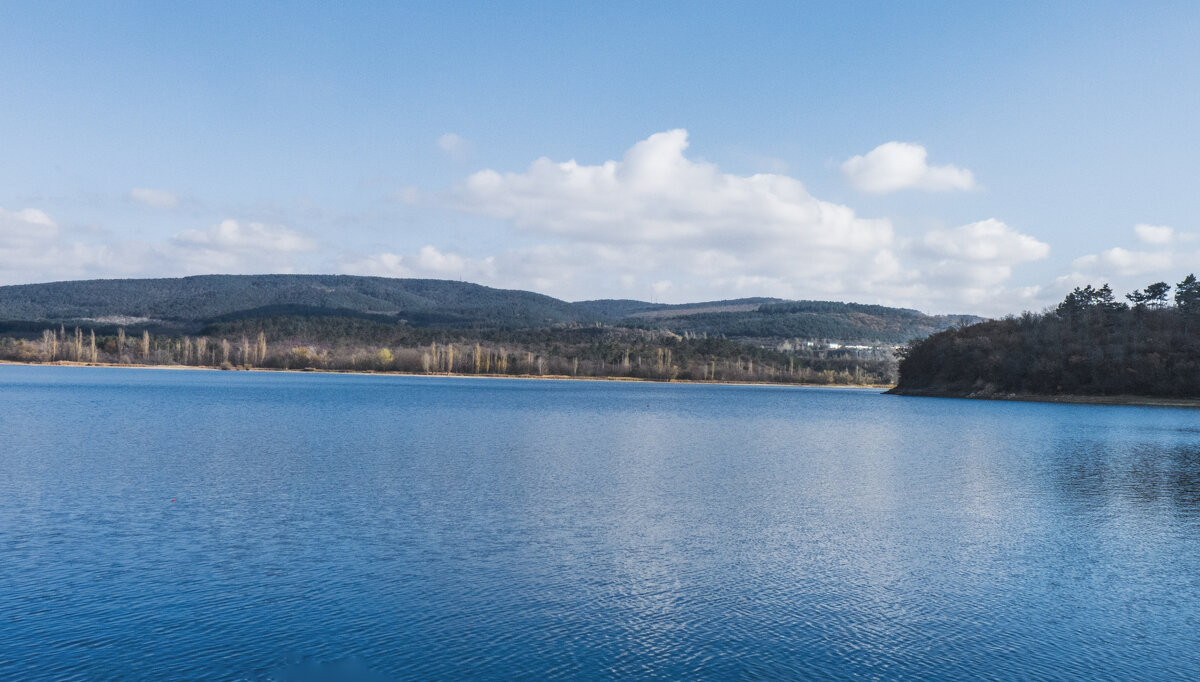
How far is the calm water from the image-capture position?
13.5m

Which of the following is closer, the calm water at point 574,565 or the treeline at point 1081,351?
the calm water at point 574,565

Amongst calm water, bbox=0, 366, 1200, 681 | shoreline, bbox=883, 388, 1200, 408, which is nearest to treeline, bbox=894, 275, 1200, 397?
shoreline, bbox=883, 388, 1200, 408

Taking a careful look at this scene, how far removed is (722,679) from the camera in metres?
12.6

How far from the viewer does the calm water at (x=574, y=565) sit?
532 inches

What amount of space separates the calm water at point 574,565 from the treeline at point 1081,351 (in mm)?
91218

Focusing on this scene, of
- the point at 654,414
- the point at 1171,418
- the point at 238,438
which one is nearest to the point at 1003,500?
A: the point at 238,438

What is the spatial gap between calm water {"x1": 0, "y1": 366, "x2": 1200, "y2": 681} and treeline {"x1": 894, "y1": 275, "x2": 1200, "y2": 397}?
91218mm

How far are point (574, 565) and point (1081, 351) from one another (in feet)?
431

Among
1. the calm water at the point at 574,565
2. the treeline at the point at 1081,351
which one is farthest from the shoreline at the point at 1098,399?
the calm water at the point at 574,565

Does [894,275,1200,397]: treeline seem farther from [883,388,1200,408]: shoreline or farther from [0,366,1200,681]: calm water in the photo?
[0,366,1200,681]: calm water

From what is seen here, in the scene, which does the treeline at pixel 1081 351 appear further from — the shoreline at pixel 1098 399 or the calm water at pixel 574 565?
the calm water at pixel 574 565

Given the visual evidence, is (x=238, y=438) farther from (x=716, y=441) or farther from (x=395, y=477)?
(x=716, y=441)

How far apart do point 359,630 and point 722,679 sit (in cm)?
644

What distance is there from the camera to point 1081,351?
125812 mm
